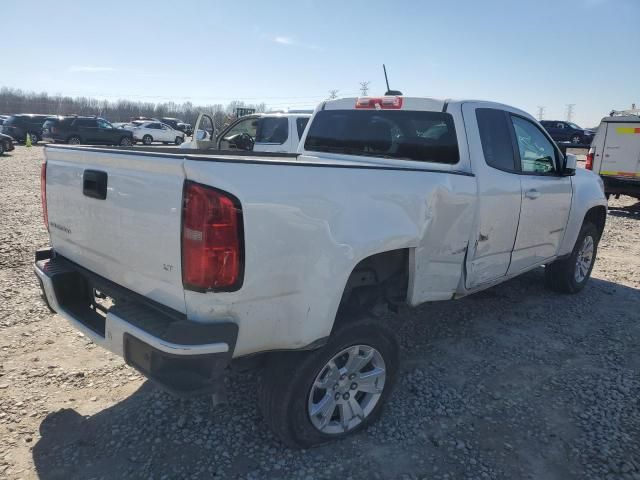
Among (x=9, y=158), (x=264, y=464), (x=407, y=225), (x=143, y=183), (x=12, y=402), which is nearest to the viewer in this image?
(x=143, y=183)

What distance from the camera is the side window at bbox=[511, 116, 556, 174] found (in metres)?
4.23

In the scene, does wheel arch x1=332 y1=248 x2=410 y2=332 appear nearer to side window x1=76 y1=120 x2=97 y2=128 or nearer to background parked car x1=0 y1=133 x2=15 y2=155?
background parked car x1=0 y1=133 x2=15 y2=155

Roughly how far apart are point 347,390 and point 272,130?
724 centimetres

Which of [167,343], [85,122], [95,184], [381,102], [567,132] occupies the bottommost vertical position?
[167,343]

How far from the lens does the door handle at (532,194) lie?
408 cm

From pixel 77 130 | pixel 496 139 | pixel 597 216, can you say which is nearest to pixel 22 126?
pixel 77 130

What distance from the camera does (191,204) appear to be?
209 centimetres

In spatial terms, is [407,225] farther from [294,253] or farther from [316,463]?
[316,463]

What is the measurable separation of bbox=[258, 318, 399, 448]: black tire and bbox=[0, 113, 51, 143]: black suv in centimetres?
3094

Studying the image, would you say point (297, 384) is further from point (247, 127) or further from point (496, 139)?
point (247, 127)

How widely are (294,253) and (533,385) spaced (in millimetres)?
2362

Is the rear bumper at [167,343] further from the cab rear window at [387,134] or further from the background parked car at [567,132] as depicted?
the background parked car at [567,132]

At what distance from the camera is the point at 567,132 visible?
35.2m

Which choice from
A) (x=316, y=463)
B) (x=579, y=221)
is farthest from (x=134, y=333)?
(x=579, y=221)
